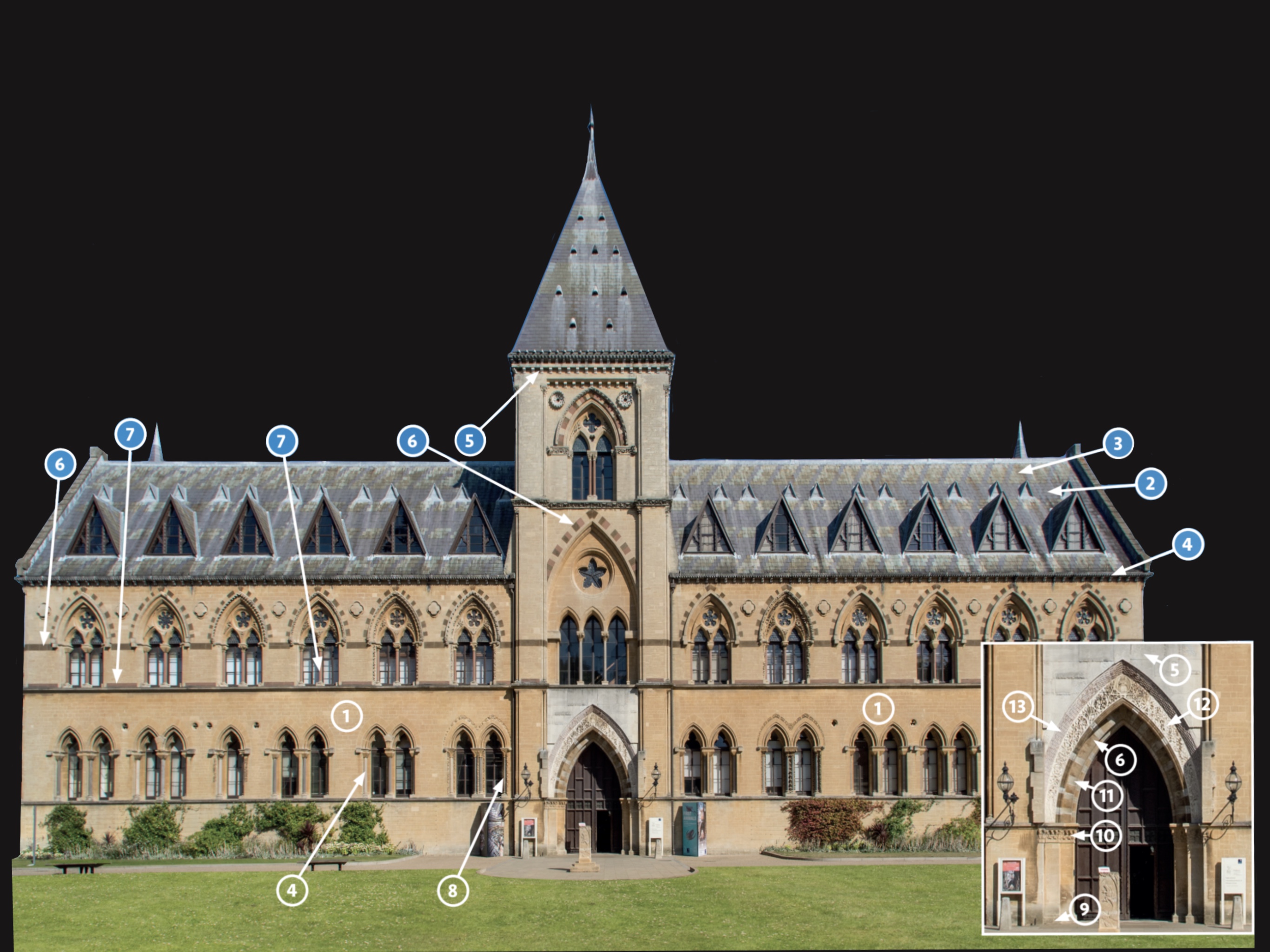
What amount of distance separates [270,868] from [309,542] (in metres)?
12.1

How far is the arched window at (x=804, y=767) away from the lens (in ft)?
160

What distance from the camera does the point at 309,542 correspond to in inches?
1976

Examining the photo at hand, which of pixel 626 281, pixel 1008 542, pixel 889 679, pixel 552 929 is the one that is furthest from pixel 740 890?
pixel 626 281

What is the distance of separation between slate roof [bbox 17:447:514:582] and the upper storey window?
17cm

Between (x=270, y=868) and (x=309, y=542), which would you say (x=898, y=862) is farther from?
(x=309, y=542)

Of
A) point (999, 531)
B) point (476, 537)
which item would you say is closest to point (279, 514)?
point (476, 537)

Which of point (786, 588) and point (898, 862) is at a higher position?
point (786, 588)

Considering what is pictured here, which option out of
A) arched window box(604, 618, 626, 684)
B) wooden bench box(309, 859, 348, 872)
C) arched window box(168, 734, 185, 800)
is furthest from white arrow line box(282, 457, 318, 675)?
arched window box(604, 618, 626, 684)

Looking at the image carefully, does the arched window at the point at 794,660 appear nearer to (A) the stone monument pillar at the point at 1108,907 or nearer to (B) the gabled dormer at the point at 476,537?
(B) the gabled dormer at the point at 476,537

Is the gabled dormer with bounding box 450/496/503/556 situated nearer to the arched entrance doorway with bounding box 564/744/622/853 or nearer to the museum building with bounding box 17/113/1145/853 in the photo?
the museum building with bounding box 17/113/1145/853

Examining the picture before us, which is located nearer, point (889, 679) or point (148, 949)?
point (148, 949)

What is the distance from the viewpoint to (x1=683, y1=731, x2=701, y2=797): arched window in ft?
159

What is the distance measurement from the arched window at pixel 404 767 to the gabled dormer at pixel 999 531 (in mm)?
21471

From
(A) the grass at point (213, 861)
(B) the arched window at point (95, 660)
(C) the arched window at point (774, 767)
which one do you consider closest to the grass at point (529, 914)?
(A) the grass at point (213, 861)
